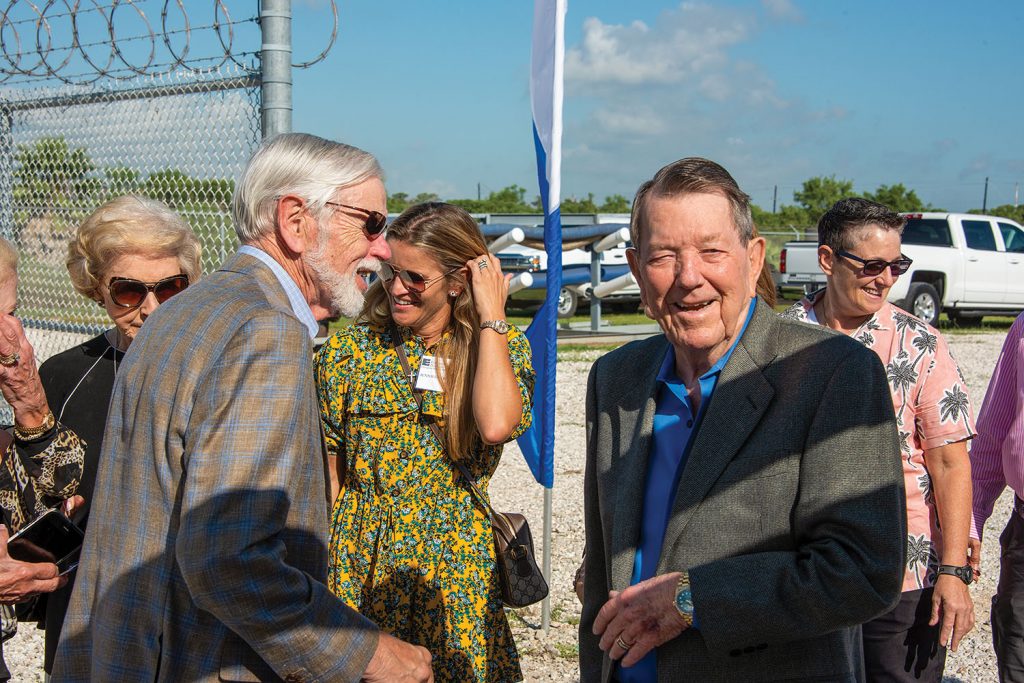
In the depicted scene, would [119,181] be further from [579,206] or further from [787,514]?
[579,206]

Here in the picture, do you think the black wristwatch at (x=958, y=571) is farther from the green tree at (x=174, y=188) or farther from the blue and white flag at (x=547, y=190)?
the green tree at (x=174, y=188)

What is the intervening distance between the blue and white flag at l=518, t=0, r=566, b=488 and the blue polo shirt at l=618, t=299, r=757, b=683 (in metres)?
1.82

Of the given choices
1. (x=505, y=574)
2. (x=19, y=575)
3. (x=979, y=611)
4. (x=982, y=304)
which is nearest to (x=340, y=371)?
(x=505, y=574)

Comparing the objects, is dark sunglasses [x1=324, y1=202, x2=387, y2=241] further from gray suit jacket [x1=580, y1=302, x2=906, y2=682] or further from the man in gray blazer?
gray suit jacket [x1=580, y1=302, x2=906, y2=682]

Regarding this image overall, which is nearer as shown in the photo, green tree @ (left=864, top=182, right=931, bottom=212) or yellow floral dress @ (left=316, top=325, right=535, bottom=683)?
yellow floral dress @ (left=316, top=325, right=535, bottom=683)

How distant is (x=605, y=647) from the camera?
6.66 ft

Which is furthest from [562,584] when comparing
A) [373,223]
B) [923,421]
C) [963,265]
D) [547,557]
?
[963,265]

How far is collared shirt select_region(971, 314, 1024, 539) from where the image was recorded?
3326mm

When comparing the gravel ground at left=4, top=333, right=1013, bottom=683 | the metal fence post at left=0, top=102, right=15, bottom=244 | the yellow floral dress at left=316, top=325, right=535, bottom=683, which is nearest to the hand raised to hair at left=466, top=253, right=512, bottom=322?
the yellow floral dress at left=316, top=325, right=535, bottom=683

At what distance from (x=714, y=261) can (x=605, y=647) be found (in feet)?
2.91

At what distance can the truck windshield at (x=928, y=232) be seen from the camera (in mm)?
19031

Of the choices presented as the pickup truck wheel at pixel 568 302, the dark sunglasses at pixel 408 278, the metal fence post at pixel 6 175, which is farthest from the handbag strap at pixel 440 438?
the pickup truck wheel at pixel 568 302

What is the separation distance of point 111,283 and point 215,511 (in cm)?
156

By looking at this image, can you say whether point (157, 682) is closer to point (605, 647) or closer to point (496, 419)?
point (605, 647)
